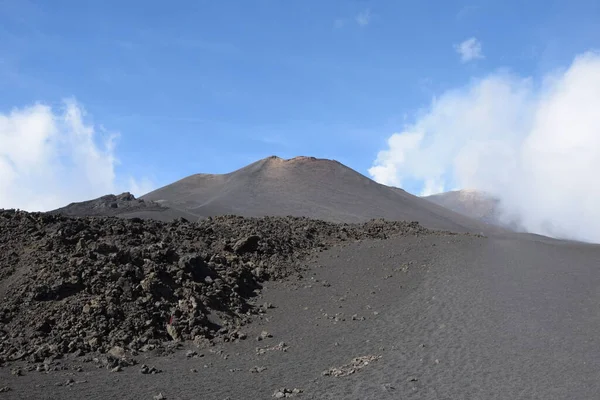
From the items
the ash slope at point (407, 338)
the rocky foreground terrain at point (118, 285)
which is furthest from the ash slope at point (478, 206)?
the rocky foreground terrain at point (118, 285)

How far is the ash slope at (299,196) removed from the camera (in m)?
51.1

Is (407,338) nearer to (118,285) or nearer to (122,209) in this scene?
(118,285)

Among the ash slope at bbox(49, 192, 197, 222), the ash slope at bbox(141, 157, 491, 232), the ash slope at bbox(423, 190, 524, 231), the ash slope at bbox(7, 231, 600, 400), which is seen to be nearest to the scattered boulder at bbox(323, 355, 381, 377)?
the ash slope at bbox(7, 231, 600, 400)

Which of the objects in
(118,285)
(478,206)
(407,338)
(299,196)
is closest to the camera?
(407,338)

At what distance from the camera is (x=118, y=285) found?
38.1 ft

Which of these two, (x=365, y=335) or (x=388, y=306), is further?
(x=388, y=306)

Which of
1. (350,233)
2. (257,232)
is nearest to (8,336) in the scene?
(257,232)

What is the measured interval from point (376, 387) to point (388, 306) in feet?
17.3

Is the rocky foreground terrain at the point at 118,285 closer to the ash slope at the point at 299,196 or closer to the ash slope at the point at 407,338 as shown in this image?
the ash slope at the point at 407,338

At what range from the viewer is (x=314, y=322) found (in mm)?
12281

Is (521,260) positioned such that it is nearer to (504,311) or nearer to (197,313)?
(504,311)

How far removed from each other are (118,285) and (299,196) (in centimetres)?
4633

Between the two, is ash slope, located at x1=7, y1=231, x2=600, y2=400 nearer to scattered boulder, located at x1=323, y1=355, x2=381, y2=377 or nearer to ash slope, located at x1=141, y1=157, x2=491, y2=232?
scattered boulder, located at x1=323, y1=355, x2=381, y2=377

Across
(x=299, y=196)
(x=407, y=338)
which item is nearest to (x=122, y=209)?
(x=299, y=196)
